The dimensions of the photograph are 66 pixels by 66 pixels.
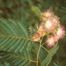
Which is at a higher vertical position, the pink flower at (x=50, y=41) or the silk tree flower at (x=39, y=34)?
the silk tree flower at (x=39, y=34)

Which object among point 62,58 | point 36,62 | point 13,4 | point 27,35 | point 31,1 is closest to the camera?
point 36,62

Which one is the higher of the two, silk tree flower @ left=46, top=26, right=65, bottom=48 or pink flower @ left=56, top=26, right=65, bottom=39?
pink flower @ left=56, top=26, right=65, bottom=39

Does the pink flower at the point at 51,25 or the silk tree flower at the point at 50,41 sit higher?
the pink flower at the point at 51,25

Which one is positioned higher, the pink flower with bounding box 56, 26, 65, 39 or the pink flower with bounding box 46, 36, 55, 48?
the pink flower with bounding box 56, 26, 65, 39

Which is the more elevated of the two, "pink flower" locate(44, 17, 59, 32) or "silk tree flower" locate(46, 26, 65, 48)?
"pink flower" locate(44, 17, 59, 32)

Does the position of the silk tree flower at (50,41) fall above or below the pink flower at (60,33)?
below

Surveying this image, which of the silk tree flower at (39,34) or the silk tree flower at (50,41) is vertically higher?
the silk tree flower at (39,34)

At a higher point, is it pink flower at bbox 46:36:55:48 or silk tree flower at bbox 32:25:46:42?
silk tree flower at bbox 32:25:46:42

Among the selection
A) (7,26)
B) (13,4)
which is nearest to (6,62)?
(7,26)

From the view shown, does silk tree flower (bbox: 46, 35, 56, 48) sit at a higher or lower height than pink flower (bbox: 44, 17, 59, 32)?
lower

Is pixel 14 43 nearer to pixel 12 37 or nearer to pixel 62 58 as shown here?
pixel 12 37

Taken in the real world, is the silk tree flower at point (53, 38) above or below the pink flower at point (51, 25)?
below
